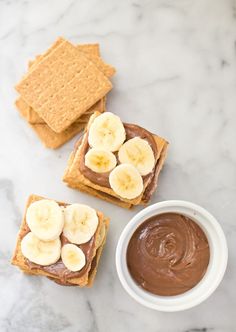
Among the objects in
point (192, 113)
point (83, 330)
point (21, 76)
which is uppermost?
point (21, 76)

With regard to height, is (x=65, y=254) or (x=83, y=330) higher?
(x=65, y=254)

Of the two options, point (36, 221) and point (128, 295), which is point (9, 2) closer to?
point (36, 221)

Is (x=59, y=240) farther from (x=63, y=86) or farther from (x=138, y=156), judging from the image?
(x=63, y=86)

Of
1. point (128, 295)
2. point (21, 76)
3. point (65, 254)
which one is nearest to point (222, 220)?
point (128, 295)

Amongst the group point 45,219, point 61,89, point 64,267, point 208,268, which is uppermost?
point 61,89

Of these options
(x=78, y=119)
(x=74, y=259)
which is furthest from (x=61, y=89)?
(x=74, y=259)

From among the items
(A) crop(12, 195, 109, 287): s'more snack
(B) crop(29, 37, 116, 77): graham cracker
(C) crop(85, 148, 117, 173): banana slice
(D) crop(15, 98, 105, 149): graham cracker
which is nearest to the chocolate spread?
(A) crop(12, 195, 109, 287): s'more snack
